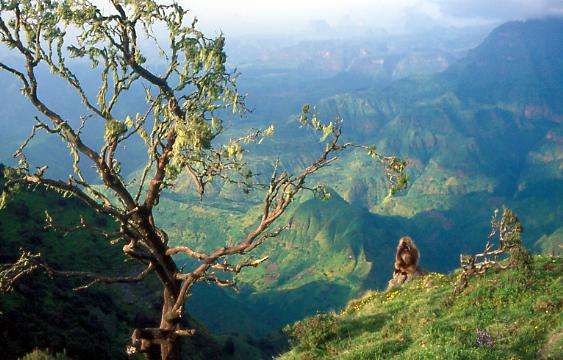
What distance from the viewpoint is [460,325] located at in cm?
2331

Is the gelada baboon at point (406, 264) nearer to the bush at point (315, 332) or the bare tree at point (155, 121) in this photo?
Answer: the bush at point (315, 332)

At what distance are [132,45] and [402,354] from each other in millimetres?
16531

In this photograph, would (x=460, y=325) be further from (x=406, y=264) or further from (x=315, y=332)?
(x=406, y=264)

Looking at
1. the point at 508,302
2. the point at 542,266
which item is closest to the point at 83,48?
the point at 508,302

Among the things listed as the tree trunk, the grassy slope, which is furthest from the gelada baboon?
the tree trunk

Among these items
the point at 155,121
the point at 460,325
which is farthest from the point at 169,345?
the point at 460,325

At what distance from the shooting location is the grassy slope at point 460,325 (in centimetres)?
1959

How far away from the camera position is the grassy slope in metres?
19.6

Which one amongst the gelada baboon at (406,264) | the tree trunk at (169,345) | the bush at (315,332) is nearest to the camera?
the tree trunk at (169,345)

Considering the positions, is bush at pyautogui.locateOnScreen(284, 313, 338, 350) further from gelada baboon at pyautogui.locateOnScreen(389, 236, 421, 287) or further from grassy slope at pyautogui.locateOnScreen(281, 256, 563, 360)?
gelada baboon at pyautogui.locateOnScreen(389, 236, 421, 287)

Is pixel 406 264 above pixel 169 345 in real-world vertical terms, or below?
below

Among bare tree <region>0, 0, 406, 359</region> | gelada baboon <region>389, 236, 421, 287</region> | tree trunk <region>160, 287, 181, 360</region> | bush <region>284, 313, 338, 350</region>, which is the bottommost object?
gelada baboon <region>389, 236, 421, 287</region>

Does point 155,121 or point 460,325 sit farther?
point 460,325

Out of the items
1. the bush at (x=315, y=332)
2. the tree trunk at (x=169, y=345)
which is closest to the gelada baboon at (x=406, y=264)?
the bush at (x=315, y=332)
